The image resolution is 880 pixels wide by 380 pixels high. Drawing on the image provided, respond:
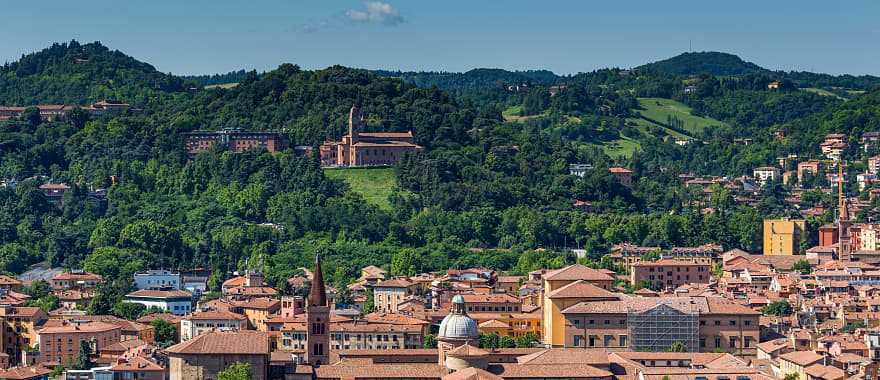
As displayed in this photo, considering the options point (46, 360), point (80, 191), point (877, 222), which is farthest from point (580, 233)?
point (46, 360)

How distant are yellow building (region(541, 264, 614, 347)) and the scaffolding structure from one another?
1936 mm

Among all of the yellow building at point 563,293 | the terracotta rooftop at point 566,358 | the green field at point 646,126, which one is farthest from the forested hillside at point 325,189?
the terracotta rooftop at point 566,358

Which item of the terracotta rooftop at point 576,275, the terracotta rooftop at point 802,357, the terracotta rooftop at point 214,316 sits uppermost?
the terracotta rooftop at point 576,275

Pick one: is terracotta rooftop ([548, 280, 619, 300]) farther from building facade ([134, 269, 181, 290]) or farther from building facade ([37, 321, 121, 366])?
building facade ([134, 269, 181, 290])

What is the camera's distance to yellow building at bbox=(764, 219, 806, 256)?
341 ft

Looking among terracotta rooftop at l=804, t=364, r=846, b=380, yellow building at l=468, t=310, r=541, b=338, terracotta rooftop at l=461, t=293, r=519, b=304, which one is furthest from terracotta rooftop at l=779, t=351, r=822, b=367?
terracotta rooftop at l=461, t=293, r=519, b=304

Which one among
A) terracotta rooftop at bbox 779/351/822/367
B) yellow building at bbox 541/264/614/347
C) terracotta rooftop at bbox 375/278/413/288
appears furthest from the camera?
terracotta rooftop at bbox 375/278/413/288

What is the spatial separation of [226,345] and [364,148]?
58.6 meters

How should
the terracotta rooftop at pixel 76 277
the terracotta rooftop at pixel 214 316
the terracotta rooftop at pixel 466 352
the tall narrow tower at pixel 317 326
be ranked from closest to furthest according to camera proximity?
the terracotta rooftop at pixel 466 352 < the tall narrow tower at pixel 317 326 < the terracotta rooftop at pixel 214 316 < the terracotta rooftop at pixel 76 277

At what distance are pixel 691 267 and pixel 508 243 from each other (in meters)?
12.5

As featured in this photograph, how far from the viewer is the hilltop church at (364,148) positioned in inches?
4523

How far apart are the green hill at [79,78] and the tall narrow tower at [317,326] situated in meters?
82.5

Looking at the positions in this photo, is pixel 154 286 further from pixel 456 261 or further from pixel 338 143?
pixel 338 143

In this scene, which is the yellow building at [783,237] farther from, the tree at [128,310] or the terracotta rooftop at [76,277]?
the tree at [128,310]
